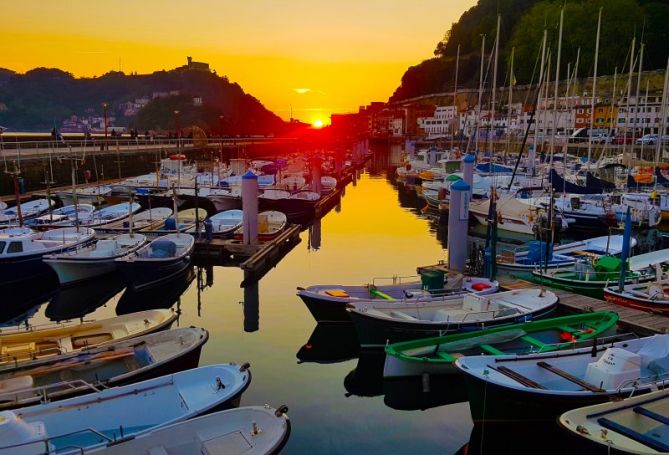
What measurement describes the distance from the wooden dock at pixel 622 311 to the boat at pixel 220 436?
32.5ft

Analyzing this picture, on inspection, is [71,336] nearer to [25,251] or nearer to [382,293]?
[382,293]

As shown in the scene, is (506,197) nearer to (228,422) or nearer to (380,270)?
(380,270)

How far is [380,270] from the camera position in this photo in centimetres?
2522

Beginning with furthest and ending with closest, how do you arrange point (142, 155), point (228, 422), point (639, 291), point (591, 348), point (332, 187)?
1. point (142, 155)
2. point (332, 187)
3. point (639, 291)
4. point (591, 348)
5. point (228, 422)

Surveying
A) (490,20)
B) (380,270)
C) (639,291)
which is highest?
(490,20)

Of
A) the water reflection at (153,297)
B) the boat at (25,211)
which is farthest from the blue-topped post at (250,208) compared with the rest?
the boat at (25,211)

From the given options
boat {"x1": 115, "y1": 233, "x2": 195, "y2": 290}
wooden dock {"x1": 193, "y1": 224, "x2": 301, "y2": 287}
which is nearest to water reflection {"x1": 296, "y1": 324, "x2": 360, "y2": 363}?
boat {"x1": 115, "y1": 233, "x2": 195, "y2": 290}

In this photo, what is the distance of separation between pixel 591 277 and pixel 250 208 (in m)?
14.5

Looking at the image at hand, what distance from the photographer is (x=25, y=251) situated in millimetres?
20750

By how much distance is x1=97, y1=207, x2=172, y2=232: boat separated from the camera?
27.1 m

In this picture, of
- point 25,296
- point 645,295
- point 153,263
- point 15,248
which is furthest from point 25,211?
point 645,295

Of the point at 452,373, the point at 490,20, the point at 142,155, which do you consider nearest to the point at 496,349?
the point at 452,373

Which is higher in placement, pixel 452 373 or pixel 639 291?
pixel 639 291

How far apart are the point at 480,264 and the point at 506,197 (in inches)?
598
